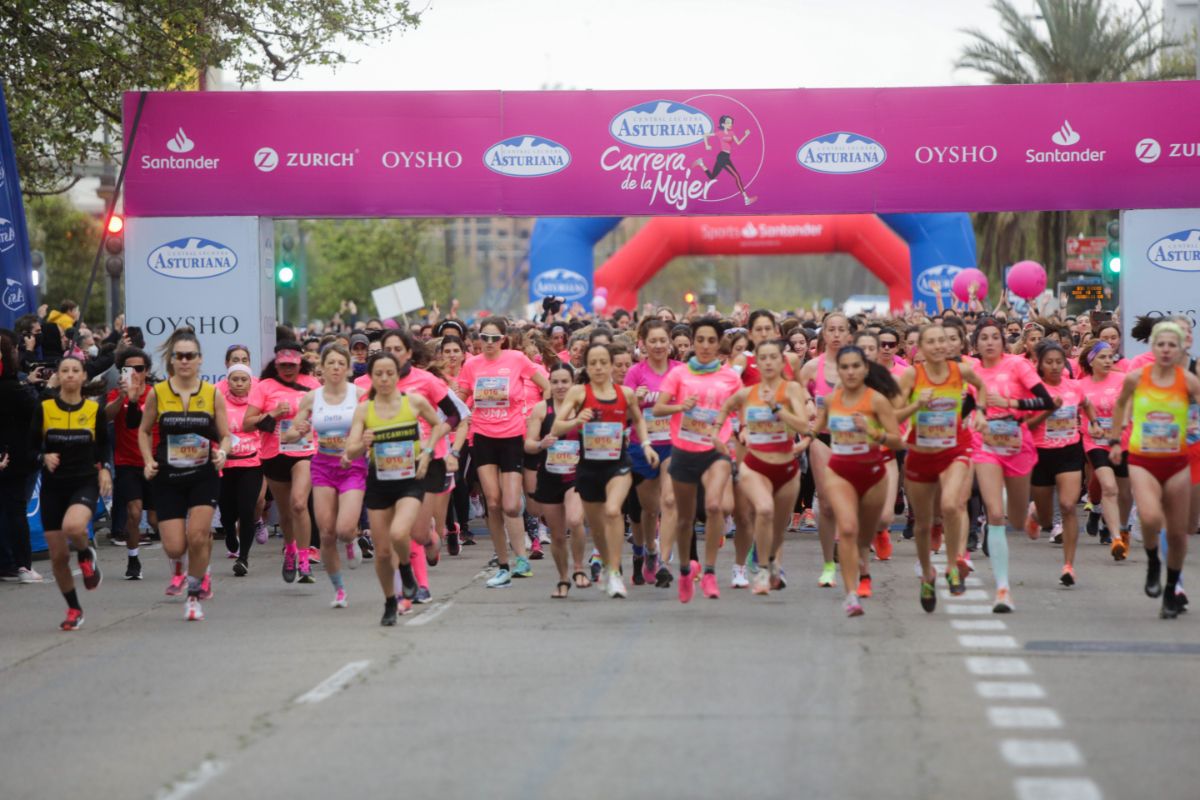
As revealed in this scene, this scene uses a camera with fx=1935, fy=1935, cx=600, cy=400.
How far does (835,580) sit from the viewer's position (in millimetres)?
14562

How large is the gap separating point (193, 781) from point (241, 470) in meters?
8.77

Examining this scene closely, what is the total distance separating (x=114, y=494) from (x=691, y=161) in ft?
22.7

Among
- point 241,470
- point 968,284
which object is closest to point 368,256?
point 968,284

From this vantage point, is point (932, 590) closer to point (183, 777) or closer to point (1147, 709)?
point (1147, 709)

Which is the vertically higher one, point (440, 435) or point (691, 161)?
point (691, 161)

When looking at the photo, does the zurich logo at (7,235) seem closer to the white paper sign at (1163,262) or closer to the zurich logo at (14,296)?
the zurich logo at (14,296)

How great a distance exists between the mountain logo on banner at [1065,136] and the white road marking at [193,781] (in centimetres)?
1493

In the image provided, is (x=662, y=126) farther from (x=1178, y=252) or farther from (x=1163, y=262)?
(x=1178, y=252)

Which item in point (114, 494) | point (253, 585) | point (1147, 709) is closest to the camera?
point (1147, 709)

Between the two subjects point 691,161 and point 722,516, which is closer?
point 722,516

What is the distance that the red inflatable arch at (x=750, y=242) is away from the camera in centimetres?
3891

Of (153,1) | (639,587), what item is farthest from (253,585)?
(153,1)

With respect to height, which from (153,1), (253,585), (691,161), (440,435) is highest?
(153,1)

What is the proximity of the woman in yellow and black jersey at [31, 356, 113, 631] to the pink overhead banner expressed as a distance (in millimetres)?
7215
